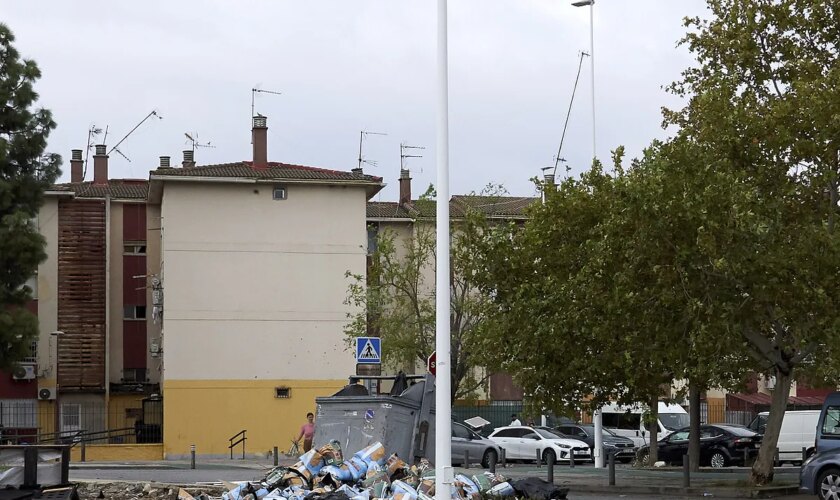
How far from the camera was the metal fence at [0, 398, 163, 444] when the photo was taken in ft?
169

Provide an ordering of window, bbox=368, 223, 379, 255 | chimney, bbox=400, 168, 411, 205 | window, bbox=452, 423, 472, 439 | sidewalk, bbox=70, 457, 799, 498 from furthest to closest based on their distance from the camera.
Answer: chimney, bbox=400, 168, 411, 205, window, bbox=368, 223, 379, 255, window, bbox=452, 423, 472, 439, sidewalk, bbox=70, 457, 799, 498

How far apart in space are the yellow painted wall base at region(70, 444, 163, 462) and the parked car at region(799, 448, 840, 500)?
90.3 feet

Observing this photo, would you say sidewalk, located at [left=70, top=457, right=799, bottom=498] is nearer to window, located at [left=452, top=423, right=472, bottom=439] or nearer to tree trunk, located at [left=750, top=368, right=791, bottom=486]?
tree trunk, located at [left=750, top=368, right=791, bottom=486]

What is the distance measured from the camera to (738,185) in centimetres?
2450

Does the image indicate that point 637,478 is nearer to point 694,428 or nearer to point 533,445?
point 694,428

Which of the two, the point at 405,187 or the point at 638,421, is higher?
the point at 405,187

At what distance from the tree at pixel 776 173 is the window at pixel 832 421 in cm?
92

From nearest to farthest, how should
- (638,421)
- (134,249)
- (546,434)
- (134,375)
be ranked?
(546,434), (638,421), (134,375), (134,249)

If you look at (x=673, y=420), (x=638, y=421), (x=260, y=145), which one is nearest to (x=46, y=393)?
(x=260, y=145)

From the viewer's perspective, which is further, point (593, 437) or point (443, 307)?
point (593, 437)

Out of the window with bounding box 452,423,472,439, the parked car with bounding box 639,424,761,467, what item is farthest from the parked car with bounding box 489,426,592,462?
the parked car with bounding box 639,424,761,467

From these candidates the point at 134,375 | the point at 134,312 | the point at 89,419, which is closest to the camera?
the point at 89,419

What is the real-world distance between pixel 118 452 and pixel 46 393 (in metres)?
8.30

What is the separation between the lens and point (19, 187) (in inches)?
1603
